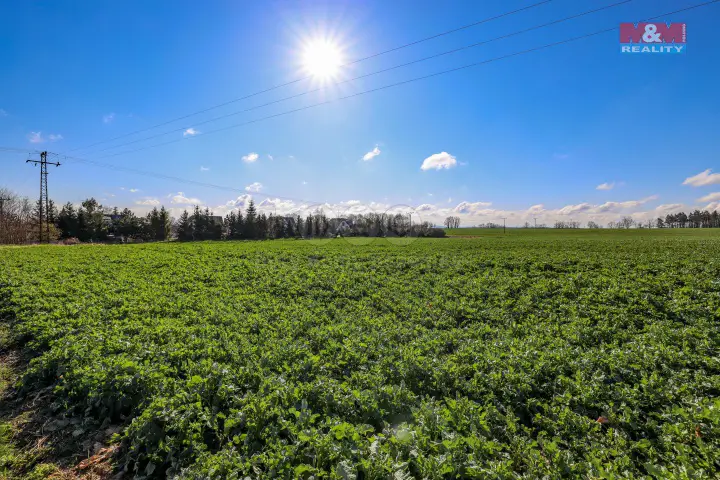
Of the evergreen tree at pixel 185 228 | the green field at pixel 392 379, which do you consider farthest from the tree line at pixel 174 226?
the green field at pixel 392 379

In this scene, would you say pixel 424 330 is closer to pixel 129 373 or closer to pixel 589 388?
pixel 589 388

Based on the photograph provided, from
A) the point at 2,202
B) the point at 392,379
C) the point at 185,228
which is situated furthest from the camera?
the point at 185,228

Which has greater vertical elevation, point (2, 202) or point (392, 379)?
point (2, 202)

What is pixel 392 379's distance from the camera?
4812 mm

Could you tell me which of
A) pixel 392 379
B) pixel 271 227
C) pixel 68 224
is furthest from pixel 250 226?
pixel 392 379

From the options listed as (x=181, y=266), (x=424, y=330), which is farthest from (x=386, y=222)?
(x=424, y=330)

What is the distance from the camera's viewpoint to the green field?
3201mm

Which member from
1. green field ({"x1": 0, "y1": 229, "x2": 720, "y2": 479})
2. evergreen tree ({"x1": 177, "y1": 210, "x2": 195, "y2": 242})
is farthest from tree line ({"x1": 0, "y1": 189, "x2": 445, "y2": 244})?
green field ({"x1": 0, "y1": 229, "x2": 720, "y2": 479})

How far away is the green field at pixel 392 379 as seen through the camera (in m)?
3.20

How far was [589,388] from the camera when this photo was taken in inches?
168

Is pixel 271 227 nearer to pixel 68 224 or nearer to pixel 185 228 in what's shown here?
pixel 185 228

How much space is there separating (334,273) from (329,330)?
22.0ft

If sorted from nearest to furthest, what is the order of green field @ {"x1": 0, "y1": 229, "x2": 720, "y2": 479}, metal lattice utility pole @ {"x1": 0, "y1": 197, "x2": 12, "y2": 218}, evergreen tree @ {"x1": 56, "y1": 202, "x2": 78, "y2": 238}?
green field @ {"x1": 0, "y1": 229, "x2": 720, "y2": 479}, metal lattice utility pole @ {"x1": 0, "y1": 197, "x2": 12, "y2": 218}, evergreen tree @ {"x1": 56, "y1": 202, "x2": 78, "y2": 238}

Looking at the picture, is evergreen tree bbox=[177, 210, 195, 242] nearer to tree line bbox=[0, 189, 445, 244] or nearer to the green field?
tree line bbox=[0, 189, 445, 244]
